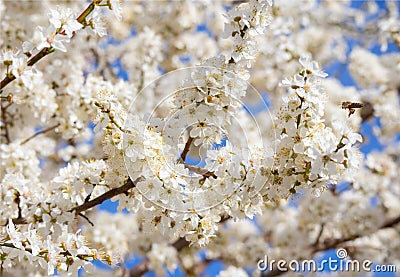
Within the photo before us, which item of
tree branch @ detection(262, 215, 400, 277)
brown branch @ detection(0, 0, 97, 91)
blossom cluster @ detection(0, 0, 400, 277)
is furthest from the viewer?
tree branch @ detection(262, 215, 400, 277)

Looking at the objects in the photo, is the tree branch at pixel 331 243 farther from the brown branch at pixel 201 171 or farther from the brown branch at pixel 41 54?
the brown branch at pixel 41 54

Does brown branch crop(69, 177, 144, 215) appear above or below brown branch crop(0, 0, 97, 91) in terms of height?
below

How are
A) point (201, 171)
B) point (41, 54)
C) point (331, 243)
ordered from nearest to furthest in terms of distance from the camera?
point (201, 171) < point (41, 54) < point (331, 243)

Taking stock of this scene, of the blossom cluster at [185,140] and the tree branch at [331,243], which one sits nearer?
the blossom cluster at [185,140]

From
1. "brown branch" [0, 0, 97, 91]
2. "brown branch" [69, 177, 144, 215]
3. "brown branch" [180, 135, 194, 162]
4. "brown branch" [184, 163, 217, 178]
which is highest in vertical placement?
"brown branch" [0, 0, 97, 91]

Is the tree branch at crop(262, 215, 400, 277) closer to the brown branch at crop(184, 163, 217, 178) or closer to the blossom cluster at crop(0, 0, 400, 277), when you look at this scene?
the blossom cluster at crop(0, 0, 400, 277)

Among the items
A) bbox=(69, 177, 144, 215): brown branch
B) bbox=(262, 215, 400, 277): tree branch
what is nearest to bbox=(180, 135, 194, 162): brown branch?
bbox=(69, 177, 144, 215): brown branch

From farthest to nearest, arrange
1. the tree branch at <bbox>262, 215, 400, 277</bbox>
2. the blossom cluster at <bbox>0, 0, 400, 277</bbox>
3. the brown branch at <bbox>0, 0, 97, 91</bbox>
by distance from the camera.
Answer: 1. the tree branch at <bbox>262, 215, 400, 277</bbox>
2. the brown branch at <bbox>0, 0, 97, 91</bbox>
3. the blossom cluster at <bbox>0, 0, 400, 277</bbox>

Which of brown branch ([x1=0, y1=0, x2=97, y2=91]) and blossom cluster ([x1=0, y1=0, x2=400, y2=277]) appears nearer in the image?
blossom cluster ([x1=0, y1=0, x2=400, y2=277])

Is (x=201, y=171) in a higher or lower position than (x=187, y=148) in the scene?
lower

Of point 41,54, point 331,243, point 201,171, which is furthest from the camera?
point 331,243

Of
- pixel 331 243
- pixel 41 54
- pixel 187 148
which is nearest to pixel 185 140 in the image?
pixel 187 148

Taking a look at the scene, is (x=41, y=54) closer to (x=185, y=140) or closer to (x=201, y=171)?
(x=185, y=140)

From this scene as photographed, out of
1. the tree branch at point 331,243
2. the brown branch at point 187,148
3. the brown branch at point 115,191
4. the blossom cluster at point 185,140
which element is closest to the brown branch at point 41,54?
the blossom cluster at point 185,140
